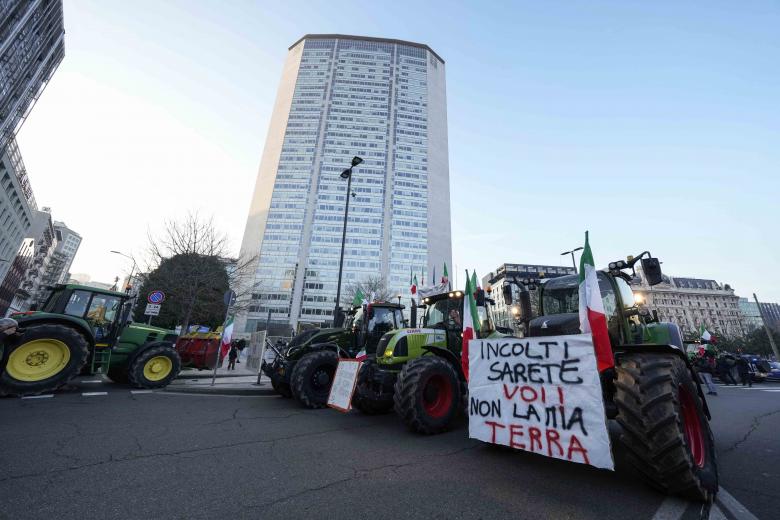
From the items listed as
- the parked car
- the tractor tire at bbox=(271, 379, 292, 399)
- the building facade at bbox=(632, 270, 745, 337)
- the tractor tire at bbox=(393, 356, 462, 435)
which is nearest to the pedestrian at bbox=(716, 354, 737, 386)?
the parked car

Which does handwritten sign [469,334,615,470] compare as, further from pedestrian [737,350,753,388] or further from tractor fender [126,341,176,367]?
pedestrian [737,350,753,388]

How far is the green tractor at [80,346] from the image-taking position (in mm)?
6719

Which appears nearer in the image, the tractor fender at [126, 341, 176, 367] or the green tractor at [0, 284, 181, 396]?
the green tractor at [0, 284, 181, 396]

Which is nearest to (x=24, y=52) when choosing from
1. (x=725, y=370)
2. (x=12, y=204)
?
(x=12, y=204)

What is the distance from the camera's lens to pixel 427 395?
Answer: 5.38m

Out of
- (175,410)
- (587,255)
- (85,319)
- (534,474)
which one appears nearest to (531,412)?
(534,474)

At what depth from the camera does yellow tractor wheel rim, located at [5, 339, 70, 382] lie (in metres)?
6.71

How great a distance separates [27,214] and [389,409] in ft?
247

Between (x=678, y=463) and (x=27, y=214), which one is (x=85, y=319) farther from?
(x=27, y=214)

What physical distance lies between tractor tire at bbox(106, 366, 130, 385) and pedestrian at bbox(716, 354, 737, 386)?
27220mm

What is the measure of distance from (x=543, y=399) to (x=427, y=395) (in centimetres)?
248

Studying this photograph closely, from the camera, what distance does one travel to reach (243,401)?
785cm

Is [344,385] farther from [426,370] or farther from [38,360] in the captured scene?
[38,360]

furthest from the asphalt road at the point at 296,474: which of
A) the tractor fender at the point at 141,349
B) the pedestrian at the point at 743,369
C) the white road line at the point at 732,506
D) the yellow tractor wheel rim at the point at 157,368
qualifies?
the pedestrian at the point at 743,369
